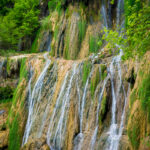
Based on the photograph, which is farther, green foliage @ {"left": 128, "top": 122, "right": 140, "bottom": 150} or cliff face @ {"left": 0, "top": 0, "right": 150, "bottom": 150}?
cliff face @ {"left": 0, "top": 0, "right": 150, "bottom": 150}

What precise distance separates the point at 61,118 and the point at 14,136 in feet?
13.8

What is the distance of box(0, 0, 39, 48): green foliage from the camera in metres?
23.7

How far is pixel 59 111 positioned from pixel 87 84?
97.1 inches

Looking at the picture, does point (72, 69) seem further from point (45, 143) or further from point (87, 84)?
point (45, 143)

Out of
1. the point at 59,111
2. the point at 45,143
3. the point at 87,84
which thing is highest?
the point at 87,84

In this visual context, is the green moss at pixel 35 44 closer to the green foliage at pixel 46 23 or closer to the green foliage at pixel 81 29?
the green foliage at pixel 46 23

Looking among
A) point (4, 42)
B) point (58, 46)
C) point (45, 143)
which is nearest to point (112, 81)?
point (45, 143)

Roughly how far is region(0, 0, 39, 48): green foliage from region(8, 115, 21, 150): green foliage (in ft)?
44.1

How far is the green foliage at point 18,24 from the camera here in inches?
932

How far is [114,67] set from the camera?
10789 mm

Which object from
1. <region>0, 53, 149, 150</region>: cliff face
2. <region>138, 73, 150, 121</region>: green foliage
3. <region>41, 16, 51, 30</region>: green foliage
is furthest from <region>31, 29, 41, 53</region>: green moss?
<region>138, 73, 150, 121</region>: green foliage

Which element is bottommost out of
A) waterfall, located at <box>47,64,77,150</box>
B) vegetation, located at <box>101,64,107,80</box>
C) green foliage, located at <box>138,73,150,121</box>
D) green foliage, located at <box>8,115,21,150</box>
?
green foliage, located at <box>8,115,21,150</box>

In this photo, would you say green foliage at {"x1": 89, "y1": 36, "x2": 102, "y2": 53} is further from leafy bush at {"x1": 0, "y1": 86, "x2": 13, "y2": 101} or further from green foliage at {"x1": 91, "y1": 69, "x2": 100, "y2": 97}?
leafy bush at {"x1": 0, "y1": 86, "x2": 13, "y2": 101}

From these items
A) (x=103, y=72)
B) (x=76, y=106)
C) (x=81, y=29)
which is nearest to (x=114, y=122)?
(x=76, y=106)
